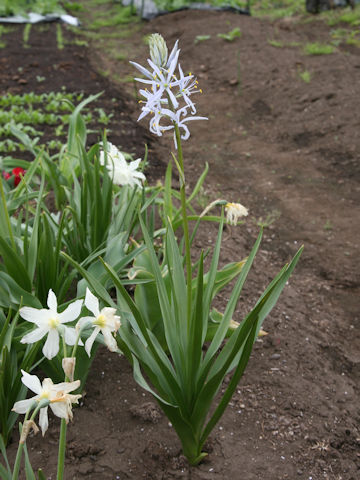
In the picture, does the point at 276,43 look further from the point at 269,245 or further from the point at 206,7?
the point at 269,245

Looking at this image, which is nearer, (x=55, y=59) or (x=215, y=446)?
(x=215, y=446)

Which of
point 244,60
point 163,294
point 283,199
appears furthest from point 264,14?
point 163,294

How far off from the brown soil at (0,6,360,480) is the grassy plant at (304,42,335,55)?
22 centimetres

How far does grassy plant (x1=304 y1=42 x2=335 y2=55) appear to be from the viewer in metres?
6.69

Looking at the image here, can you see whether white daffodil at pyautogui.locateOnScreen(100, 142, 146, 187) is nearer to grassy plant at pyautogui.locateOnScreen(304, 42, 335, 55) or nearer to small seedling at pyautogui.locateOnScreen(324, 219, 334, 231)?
small seedling at pyautogui.locateOnScreen(324, 219, 334, 231)

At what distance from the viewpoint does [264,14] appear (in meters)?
9.46

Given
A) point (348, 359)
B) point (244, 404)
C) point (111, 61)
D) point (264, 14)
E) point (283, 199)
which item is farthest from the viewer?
point (264, 14)

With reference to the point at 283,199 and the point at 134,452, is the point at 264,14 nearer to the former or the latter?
the point at 283,199

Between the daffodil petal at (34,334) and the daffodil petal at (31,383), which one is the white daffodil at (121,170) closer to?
the daffodil petal at (34,334)

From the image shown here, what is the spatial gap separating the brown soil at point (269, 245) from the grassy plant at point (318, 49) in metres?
0.22

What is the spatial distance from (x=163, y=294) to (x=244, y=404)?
712 mm

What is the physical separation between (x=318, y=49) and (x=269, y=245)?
4.20 m

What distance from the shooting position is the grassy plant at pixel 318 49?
669 cm

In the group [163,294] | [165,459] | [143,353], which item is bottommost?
[165,459]
